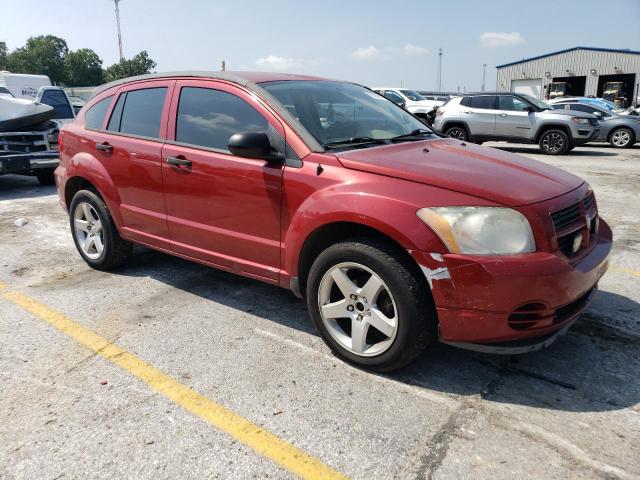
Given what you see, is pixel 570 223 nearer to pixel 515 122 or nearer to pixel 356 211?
pixel 356 211

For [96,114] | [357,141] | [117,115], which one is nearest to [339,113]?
[357,141]

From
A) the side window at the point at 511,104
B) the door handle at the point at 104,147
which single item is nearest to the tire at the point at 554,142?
the side window at the point at 511,104

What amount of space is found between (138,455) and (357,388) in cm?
115

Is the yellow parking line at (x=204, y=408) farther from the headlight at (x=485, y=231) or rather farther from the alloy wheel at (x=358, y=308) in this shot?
the headlight at (x=485, y=231)

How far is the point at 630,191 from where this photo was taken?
8.32 meters

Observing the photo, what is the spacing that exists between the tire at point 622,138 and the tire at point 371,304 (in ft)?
51.5

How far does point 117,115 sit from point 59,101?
8.83m

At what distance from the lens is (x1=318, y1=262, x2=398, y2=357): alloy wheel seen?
280 centimetres

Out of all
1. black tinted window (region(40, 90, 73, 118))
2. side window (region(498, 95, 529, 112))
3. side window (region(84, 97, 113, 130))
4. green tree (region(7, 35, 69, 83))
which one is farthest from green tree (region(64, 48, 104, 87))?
side window (region(84, 97, 113, 130))

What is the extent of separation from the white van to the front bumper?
19.1 metres

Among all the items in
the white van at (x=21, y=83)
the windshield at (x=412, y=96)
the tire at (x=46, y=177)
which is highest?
the white van at (x=21, y=83)

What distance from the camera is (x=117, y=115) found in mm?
4457

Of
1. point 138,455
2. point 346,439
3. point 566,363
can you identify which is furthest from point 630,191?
point 138,455

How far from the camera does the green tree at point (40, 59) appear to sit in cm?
9350
